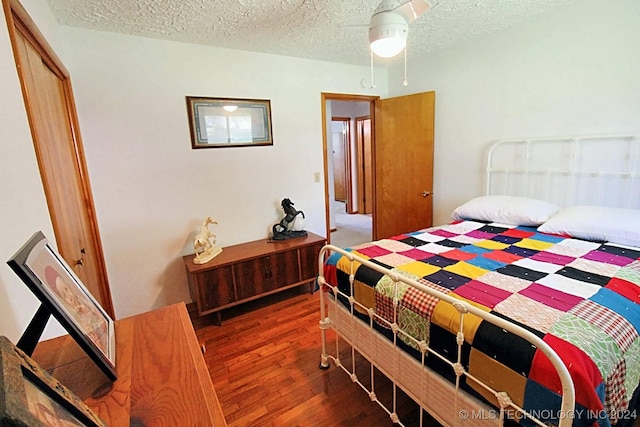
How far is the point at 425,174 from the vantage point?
11.7 feet

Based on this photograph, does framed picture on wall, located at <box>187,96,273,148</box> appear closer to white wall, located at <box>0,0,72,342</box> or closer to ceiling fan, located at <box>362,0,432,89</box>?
ceiling fan, located at <box>362,0,432,89</box>

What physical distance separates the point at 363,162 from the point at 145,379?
616cm

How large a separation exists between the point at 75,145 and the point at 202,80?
113 cm

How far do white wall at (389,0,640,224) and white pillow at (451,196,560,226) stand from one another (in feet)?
1.98

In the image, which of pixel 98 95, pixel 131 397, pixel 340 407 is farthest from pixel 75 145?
pixel 340 407

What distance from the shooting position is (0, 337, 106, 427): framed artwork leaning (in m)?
0.35

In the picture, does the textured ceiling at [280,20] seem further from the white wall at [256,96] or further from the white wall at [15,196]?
the white wall at [15,196]

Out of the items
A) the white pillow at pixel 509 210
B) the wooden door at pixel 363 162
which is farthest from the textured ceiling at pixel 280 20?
the wooden door at pixel 363 162

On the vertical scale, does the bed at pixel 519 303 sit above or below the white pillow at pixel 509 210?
below

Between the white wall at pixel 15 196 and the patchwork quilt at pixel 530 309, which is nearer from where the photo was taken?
the white wall at pixel 15 196

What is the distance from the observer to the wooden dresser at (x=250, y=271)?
8.64 feet

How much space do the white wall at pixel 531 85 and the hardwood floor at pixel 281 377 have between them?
2.17 meters

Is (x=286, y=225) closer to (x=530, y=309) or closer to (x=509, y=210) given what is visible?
(x=509, y=210)

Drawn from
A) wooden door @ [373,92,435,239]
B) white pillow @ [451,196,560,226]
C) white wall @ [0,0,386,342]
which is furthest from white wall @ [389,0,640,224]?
white wall @ [0,0,386,342]
